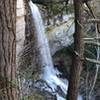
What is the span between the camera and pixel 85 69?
7.64 m

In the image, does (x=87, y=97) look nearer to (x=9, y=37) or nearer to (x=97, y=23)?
(x=97, y=23)

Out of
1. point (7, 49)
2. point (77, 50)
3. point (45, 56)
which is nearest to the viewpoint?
point (7, 49)

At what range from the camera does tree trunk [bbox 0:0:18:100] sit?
10.6ft

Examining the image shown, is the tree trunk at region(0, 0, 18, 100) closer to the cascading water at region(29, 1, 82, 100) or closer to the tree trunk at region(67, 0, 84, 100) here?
the tree trunk at region(67, 0, 84, 100)

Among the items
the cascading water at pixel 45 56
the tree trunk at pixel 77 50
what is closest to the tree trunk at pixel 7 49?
the tree trunk at pixel 77 50

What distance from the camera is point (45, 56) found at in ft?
24.7

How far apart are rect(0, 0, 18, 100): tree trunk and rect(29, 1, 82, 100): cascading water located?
3493 mm

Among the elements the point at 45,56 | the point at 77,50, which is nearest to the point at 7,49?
the point at 77,50

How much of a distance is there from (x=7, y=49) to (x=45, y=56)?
13.9 feet

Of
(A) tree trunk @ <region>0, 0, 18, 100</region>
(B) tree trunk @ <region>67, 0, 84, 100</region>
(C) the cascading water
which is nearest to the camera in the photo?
(A) tree trunk @ <region>0, 0, 18, 100</region>

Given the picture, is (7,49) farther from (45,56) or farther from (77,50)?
(45,56)

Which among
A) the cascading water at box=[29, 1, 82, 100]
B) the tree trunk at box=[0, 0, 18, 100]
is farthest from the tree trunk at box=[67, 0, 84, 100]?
the cascading water at box=[29, 1, 82, 100]

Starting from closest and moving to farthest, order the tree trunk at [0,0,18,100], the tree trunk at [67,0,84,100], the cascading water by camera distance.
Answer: the tree trunk at [0,0,18,100]
the tree trunk at [67,0,84,100]
the cascading water

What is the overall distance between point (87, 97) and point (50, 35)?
145 cm
